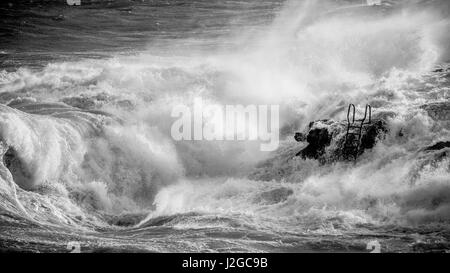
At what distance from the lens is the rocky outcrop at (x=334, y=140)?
465 inches

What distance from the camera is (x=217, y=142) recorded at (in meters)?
15.1

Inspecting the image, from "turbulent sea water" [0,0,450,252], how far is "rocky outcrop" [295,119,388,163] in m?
0.24

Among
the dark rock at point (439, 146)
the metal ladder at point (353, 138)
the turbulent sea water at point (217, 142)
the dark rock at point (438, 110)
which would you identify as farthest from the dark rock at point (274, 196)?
the dark rock at point (438, 110)

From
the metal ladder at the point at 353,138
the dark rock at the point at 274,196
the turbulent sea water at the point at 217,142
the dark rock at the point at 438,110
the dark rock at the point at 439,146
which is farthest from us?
the dark rock at the point at 438,110

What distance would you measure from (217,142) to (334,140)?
394cm

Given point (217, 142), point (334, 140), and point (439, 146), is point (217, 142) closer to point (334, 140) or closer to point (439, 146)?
point (334, 140)

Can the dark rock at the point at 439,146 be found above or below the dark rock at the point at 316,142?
above

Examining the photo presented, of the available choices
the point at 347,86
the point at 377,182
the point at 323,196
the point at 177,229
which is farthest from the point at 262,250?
the point at 347,86

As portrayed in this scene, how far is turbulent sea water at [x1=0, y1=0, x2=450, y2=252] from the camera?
29.6ft

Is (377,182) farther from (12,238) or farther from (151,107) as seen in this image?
(151,107)

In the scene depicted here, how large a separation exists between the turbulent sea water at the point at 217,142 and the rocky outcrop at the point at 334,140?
0.80ft

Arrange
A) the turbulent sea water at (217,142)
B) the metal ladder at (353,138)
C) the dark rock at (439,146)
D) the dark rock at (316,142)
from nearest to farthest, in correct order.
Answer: the turbulent sea water at (217,142)
the dark rock at (439,146)
the metal ladder at (353,138)
the dark rock at (316,142)

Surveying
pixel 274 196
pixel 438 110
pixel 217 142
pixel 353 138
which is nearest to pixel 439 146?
pixel 438 110

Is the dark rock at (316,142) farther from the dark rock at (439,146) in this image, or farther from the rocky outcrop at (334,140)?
the dark rock at (439,146)
